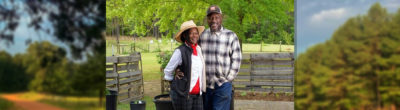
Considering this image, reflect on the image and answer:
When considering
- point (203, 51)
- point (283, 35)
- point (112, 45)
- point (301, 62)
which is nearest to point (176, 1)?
point (112, 45)

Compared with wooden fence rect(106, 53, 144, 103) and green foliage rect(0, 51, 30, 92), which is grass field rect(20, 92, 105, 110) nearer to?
green foliage rect(0, 51, 30, 92)

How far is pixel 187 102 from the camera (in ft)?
9.68

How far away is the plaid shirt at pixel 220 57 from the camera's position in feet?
10.3

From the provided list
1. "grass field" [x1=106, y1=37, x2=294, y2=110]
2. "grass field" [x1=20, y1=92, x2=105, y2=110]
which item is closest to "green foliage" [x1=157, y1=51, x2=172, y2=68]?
"grass field" [x1=106, y1=37, x2=294, y2=110]

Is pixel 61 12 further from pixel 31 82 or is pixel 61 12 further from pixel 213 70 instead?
pixel 213 70

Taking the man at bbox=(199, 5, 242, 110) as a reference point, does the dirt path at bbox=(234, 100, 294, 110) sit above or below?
below

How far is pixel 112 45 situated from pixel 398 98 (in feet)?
18.8

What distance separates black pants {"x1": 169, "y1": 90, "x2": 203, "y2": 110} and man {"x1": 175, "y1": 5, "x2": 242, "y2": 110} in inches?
7.1

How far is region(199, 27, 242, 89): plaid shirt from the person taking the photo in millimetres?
3133

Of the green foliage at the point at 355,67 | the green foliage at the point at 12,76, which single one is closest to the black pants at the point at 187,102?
the green foliage at the point at 355,67

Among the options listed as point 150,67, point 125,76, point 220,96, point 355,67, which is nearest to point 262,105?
point 150,67

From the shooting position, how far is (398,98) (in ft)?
8.68

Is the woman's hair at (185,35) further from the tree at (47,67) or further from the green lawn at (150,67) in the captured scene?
the green lawn at (150,67)

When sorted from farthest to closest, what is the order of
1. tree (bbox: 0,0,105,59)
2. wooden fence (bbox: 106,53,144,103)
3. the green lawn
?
1. the green lawn
2. wooden fence (bbox: 106,53,144,103)
3. tree (bbox: 0,0,105,59)
